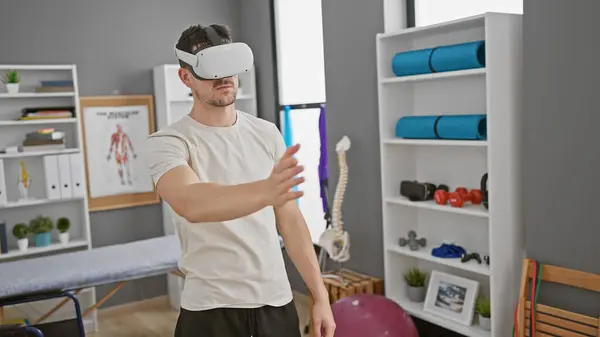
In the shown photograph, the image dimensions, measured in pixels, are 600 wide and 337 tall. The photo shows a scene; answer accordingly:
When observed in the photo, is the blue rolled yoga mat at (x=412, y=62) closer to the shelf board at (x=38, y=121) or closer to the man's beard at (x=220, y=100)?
the man's beard at (x=220, y=100)

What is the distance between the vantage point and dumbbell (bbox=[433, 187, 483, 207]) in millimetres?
3250

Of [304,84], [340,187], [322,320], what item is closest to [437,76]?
[340,187]

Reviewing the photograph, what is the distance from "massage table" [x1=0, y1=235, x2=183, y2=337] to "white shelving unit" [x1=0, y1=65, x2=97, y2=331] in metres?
0.62

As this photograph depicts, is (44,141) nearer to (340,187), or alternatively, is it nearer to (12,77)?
(12,77)

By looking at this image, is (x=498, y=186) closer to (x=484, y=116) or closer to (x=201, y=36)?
(x=484, y=116)

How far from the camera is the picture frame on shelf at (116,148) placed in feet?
15.3

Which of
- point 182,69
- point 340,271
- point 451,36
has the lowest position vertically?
point 340,271

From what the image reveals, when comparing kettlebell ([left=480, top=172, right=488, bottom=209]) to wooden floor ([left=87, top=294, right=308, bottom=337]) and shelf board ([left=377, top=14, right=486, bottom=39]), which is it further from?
wooden floor ([left=87, top=294, right=308, bottom=337])

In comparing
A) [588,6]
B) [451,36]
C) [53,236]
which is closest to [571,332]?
[588,6]

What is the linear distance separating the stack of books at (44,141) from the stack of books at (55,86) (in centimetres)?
28

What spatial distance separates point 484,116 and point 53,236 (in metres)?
3.15

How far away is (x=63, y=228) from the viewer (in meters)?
4.47

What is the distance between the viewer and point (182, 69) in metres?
1.64

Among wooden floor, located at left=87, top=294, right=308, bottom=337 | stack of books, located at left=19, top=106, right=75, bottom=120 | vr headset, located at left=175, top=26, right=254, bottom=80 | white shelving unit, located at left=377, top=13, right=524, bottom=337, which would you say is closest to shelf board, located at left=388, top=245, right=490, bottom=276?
white shelving unit, located at left=377, top=13, right=524, bottom=337
